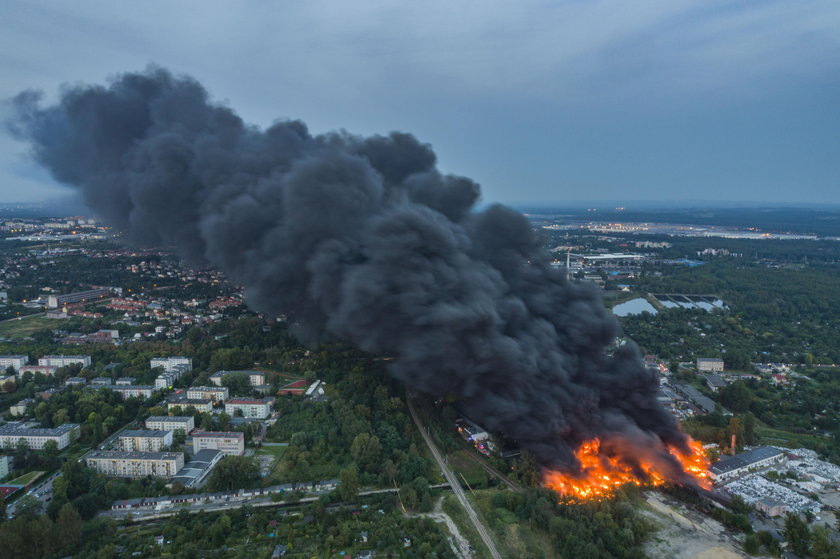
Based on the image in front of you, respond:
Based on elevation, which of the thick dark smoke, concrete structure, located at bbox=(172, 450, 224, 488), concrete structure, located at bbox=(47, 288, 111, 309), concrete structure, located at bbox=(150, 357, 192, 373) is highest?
the thick dark smoke

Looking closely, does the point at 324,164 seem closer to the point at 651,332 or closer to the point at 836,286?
the point at 651,332

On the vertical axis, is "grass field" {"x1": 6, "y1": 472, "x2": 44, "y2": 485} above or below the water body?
above

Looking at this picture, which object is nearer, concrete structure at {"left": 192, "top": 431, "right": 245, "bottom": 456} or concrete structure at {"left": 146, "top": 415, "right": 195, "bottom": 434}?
concrete structure at {"left": 192, "top": 431, "right": 245, "bottom": 456}

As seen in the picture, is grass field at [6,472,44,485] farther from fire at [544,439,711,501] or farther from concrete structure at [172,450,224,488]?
fire at [544,439,711,501]

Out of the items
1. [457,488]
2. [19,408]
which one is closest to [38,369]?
[19,408]

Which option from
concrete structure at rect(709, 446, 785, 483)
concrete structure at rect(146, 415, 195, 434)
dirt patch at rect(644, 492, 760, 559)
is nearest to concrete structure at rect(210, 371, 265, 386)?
concrete structure at rect(146, 415, 195, 434)

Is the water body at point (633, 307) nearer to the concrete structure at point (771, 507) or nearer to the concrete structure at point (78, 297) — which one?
the concrete structure at point (771, 507)

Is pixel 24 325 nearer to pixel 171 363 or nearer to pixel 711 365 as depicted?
pixel 171 363

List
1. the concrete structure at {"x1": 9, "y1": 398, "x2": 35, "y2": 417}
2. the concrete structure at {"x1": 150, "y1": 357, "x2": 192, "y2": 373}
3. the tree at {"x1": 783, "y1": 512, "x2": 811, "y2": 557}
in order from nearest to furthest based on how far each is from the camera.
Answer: the tree at {"x1": 783, "y1": 512, "x2": 811, "y2": 557} < the concrete structure at {"x1": 9, "y1": 398, "x2": 35, "y2": 417} < the concrete structure at {"x1": 150, "y1": 357, "x2": 192, "y2": 373}
